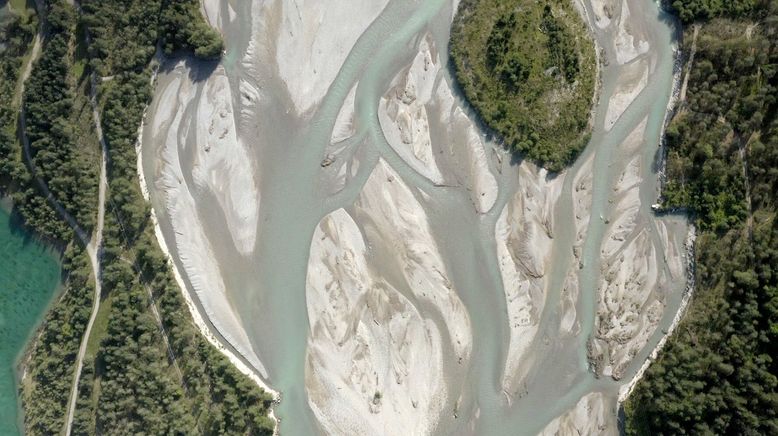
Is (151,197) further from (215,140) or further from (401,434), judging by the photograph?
(401,434)

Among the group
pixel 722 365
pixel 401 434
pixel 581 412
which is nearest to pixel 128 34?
pixel 401 434

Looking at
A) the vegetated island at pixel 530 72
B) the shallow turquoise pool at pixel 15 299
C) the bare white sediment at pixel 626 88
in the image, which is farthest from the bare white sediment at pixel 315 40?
the shallow turquoise pool at pixel 15 299

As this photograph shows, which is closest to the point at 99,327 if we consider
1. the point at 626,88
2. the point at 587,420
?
the point at 587,420

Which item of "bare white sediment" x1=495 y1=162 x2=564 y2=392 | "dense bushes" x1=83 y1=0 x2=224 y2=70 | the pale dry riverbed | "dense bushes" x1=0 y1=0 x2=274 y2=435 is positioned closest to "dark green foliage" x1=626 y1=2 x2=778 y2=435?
the pale dry riverbed

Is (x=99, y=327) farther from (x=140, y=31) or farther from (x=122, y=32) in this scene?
(x=140, y=31)

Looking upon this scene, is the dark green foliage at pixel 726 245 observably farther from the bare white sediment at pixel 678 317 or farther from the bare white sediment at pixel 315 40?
the bare white sediment at pixel 315 40

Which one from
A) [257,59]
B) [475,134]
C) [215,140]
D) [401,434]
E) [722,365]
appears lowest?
[722,365]
